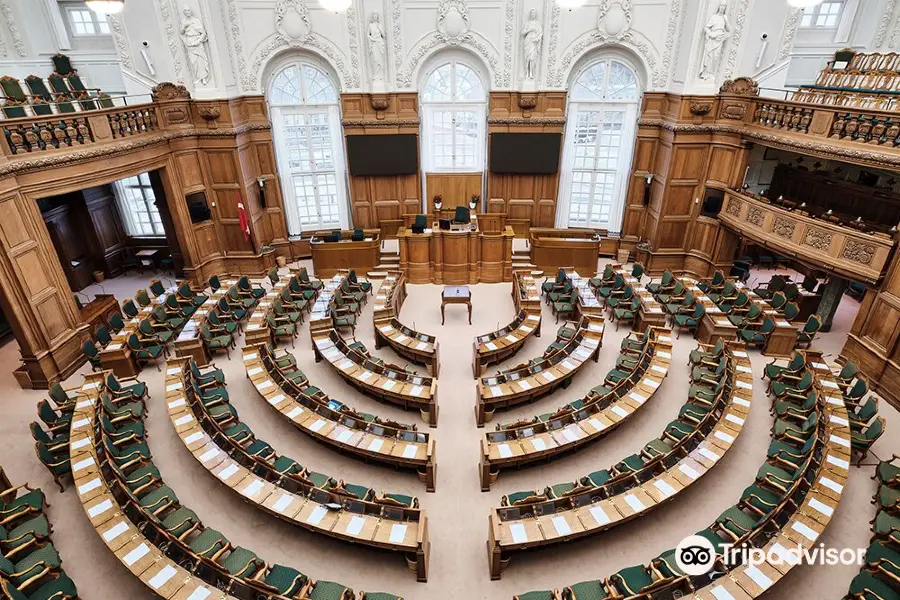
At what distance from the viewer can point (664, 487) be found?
7.56 m

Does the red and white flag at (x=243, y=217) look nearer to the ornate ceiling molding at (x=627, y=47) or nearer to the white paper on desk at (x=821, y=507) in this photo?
the ornate ceiling molding at (x=627, y=47)

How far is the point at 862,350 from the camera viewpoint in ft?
37.8

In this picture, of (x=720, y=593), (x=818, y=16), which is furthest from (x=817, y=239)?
(x=720, y=593)

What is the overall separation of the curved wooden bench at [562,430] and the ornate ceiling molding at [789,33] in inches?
432

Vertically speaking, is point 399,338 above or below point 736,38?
below

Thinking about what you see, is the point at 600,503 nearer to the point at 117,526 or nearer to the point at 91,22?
the point at 117,526

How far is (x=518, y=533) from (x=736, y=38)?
14.9 meters

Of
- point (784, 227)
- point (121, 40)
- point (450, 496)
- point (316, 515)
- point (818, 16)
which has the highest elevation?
point (818, 16)

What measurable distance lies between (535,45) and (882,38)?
35.3 feet

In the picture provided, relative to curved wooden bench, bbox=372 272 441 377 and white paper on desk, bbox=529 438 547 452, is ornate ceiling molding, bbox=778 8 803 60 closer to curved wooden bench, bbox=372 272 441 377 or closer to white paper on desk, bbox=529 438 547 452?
curved wooden bench, bbox=372 272 441 377

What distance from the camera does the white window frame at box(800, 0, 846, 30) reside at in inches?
597

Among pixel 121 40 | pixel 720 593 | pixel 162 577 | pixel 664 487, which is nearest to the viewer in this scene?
pixel 720 593

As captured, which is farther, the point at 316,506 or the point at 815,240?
the point at 815,240

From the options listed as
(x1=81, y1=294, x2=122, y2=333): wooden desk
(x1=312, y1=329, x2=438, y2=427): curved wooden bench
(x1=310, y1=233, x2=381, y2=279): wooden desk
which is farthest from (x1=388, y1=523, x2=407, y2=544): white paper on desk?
(x1=310, y1=233, x2=381, y2=279): wooden desk
